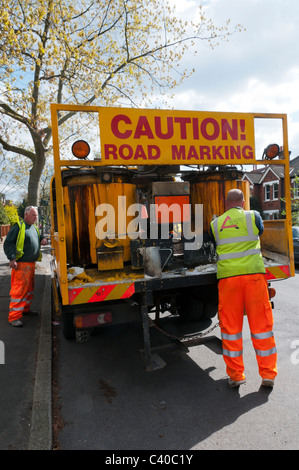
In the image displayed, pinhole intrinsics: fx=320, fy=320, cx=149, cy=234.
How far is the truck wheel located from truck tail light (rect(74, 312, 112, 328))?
0.79m

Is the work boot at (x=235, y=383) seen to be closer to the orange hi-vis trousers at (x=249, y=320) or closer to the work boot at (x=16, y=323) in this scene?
the orange hi-vis trousers at (x=249, y=320)

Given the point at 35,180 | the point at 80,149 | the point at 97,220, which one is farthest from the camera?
the point at 35,180

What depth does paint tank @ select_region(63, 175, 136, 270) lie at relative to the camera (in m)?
3.58

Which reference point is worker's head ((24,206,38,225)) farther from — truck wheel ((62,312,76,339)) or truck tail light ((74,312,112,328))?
truck tail light ((74,312,112,328))

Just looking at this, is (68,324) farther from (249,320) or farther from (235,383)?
(249,320)

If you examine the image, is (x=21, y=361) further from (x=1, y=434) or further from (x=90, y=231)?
(x=90, y=231)

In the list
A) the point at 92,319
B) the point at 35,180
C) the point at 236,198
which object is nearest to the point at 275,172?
the point at 35,180

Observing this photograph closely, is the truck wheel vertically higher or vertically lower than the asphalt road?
higher

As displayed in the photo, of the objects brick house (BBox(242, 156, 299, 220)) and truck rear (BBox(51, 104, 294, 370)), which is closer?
truck rear (BBox(51, 104, 294, 370))

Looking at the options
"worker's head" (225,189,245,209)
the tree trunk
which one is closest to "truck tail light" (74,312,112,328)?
A: "worker's head" (225,189,245,209)

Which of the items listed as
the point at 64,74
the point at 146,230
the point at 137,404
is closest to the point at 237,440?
the point at 137,404

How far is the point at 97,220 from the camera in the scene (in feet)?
11.8

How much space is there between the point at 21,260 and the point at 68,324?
5.33ft

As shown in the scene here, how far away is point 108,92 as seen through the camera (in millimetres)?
12414
